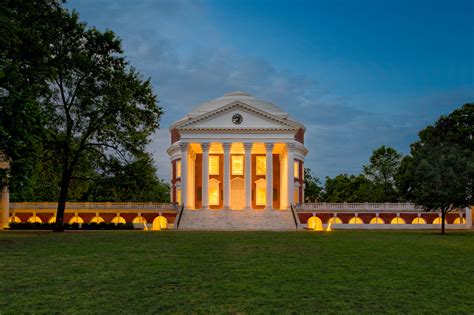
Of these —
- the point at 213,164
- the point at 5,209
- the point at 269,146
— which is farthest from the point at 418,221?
the point at 5,209

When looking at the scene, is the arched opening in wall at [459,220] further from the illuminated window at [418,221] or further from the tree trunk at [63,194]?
the tree trunk at [63,194]

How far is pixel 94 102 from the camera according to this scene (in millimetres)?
42562

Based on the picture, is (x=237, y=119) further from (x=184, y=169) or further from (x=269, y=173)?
(x=184, y=169)

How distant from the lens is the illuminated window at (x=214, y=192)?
244 ft

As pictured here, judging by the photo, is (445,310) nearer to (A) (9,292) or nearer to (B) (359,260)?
(B) (359,260)

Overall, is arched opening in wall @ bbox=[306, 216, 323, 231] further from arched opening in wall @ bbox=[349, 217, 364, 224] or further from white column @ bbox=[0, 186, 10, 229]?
white column @ bbox=[0, 186, 10, 229]

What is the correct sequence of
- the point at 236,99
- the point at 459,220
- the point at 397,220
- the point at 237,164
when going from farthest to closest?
1. the point at 236,99
2. the point at 237,164
3. the point at 459,220
4. the point at 397,220

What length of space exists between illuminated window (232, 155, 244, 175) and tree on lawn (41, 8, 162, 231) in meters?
31.4

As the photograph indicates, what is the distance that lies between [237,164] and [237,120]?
27.8 feet

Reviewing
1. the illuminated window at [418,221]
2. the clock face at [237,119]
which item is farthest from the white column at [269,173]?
the illuminated window at [418,221]

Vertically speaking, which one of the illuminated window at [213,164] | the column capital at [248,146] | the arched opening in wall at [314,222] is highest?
the column capital at [248,146]

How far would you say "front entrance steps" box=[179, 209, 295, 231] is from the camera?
191 ft

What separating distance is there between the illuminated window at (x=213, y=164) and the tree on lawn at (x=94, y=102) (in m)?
31.2

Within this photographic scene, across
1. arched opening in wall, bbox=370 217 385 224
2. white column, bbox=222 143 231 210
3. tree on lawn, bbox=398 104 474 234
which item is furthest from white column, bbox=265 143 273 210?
tree on lawn, bbox=398 104 474 234
